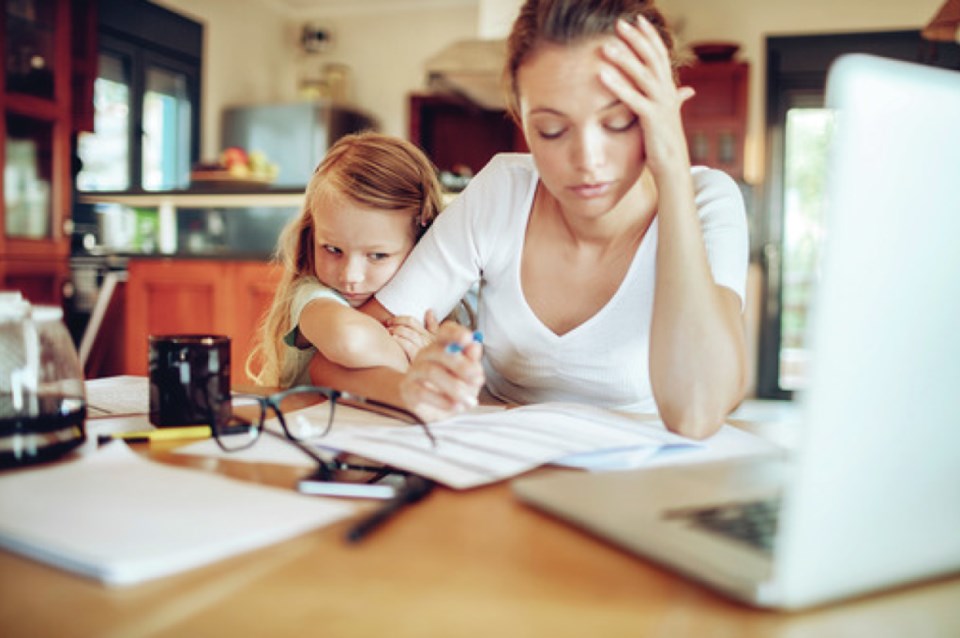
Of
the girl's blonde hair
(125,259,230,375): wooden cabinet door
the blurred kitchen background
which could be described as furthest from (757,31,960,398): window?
the girl's blonde hair

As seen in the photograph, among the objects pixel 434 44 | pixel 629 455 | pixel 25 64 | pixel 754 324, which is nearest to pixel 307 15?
pixel 434 44

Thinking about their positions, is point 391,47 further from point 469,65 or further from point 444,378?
point 444,378

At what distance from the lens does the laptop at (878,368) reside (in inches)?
13.8

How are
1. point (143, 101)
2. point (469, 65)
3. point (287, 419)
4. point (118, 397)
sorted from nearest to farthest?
point (287, 419) < point (118, 397) < point (469, 65) < point (143, 101)

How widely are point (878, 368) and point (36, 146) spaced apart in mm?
4251

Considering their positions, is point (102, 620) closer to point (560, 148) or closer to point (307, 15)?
point (560, 148)

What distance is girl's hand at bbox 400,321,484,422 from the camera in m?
0.81

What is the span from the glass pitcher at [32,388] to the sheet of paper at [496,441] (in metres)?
0.21

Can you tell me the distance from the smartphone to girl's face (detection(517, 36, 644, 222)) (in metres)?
0.46

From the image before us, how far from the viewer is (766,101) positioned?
5.26 m

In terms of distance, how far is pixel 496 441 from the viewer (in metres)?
0.76

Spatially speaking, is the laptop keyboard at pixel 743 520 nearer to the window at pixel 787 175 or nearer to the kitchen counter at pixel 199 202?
the kitchen counter at pixel 199 202

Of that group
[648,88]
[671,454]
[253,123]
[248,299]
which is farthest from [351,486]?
[253,123]

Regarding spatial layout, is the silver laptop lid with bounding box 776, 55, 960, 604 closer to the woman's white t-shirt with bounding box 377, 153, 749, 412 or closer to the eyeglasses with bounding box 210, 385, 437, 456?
the eyeglasses with bounding box 210, 385, 437, 456
